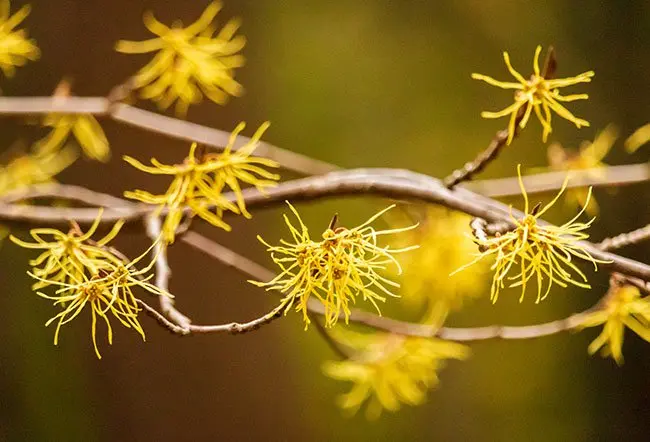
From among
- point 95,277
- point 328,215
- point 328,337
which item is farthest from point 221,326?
point 328,215

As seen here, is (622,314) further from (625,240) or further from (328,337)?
(328,337)

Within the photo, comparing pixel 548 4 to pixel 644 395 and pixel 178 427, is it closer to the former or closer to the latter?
pixel 644 395

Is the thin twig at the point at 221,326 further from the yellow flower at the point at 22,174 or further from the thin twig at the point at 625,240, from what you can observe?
the yellow flower at the point at 22,174

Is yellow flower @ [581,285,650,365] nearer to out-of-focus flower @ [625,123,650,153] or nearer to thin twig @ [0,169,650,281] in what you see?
thin twig @ [0,169,650,281]

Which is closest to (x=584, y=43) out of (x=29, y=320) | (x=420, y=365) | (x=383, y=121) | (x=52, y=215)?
(x=383, y=121)

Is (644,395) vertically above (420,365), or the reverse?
(644,395)

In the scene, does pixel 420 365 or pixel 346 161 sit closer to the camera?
pixel 420 365
